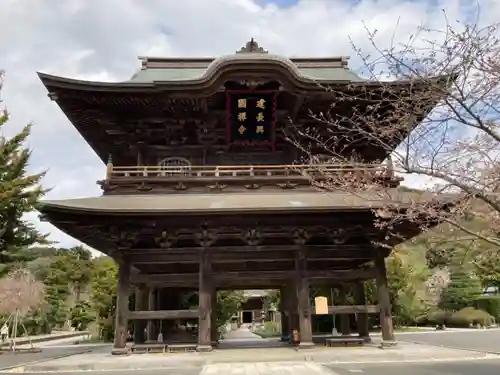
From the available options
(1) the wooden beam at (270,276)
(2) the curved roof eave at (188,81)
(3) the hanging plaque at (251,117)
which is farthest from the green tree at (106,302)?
(2) the curved roof eave at (188,81)

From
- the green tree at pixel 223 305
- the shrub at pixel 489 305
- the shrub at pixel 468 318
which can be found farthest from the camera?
the shrub at pixel 489 305

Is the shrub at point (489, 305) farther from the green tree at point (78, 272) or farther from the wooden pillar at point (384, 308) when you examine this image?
the green tree at point (78, 272)

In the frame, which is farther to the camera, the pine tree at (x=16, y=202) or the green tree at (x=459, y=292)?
the green tree at (x=459, y=292)

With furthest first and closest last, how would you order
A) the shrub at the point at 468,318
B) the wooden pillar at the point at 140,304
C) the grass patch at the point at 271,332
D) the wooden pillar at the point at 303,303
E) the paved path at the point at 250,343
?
the shrub at the point at 468,318 < the grass patch at the point at 271,332 < the paved path at the point at 250,343 < the wooden pillar at the point at 140,304 < the wooden pillar at the point at 303,303

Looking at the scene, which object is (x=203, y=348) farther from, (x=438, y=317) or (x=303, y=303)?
(x=438, y=317)

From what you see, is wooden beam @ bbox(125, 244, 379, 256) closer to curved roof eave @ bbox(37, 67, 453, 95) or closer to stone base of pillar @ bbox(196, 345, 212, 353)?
stone base of pillar @ bbox(196, 345, 212, 353)

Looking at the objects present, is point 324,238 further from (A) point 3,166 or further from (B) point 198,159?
(A) point 3,166

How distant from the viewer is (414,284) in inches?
1358

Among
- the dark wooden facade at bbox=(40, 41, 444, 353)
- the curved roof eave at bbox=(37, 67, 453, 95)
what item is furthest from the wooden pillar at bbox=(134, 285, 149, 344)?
the curved roof eave at bbox=(37, 67, 453, 95)

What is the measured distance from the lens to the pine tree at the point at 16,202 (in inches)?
739

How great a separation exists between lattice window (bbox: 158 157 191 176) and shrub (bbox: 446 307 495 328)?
30.7 metres

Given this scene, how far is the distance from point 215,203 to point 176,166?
2.53 m

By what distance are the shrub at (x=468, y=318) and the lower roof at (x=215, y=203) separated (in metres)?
29.0

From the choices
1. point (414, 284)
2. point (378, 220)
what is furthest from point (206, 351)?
point (414, 284)
